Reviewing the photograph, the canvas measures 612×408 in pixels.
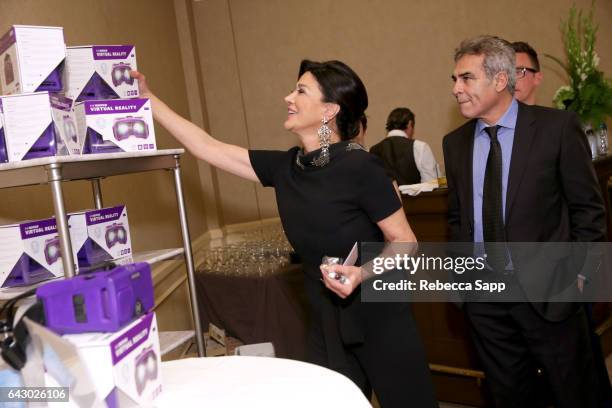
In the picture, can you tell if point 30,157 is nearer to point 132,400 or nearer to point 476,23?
point 132,400

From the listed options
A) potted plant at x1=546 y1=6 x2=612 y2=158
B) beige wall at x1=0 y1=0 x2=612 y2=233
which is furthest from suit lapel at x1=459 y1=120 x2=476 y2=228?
beige wall at x1=0 y1=0 x2=612 y2=233

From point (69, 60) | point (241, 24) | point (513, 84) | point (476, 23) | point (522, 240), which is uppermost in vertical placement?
point (241, 24)

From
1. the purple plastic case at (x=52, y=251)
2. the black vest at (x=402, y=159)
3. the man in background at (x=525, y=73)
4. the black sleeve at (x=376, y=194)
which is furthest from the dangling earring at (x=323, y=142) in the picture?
the black vest at (x=402, y=159)

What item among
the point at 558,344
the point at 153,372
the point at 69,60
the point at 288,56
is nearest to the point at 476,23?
the point at 288,56

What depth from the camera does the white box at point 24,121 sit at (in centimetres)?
174

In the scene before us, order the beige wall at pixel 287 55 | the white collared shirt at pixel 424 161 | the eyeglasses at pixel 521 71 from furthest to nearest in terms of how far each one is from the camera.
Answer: the beige wall at pixel 287 55 < the white collared shirt at pixel 424 161 < the eyeglasses at pixel 521 71

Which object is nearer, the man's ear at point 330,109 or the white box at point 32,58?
the white box at point 32,58

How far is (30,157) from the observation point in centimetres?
176

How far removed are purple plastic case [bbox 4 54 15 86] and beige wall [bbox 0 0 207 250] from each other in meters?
0.57

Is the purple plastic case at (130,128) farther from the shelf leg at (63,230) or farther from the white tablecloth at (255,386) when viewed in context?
the white tablecloth at (255,386)

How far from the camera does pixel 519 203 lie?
211cm

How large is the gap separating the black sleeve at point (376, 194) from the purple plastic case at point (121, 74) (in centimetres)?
91

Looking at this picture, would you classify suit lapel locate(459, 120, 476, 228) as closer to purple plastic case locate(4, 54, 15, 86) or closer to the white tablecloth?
the white tablecloth

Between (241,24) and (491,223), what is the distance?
13.7 feet
